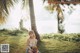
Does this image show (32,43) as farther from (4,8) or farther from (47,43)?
(4,8)

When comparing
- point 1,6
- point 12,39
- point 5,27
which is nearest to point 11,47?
point 12,39

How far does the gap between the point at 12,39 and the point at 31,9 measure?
0.35 m

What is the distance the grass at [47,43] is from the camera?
1.62m

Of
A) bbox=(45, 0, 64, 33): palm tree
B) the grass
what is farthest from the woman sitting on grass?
bbox=(45, 0, 64, 33): palm tree

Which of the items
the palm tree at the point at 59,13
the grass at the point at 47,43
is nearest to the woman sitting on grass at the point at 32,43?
the grass at the point at 47,43

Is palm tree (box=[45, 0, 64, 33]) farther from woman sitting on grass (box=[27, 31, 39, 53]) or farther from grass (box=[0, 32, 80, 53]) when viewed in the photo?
woman sitting on grass (box=[27, 31, 39, 53])

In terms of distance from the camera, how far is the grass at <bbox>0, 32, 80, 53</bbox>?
162 cm

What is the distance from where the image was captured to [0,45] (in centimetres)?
161

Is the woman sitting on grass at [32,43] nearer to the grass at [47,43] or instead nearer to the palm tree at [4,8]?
the grass at [47,43]

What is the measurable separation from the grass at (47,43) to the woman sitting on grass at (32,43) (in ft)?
0.14

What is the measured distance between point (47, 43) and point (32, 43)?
0.49ft

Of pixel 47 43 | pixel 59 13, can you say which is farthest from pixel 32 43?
pixel 59 13

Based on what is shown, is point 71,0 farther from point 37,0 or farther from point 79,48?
point 79,48

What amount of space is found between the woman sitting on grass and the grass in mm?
42
